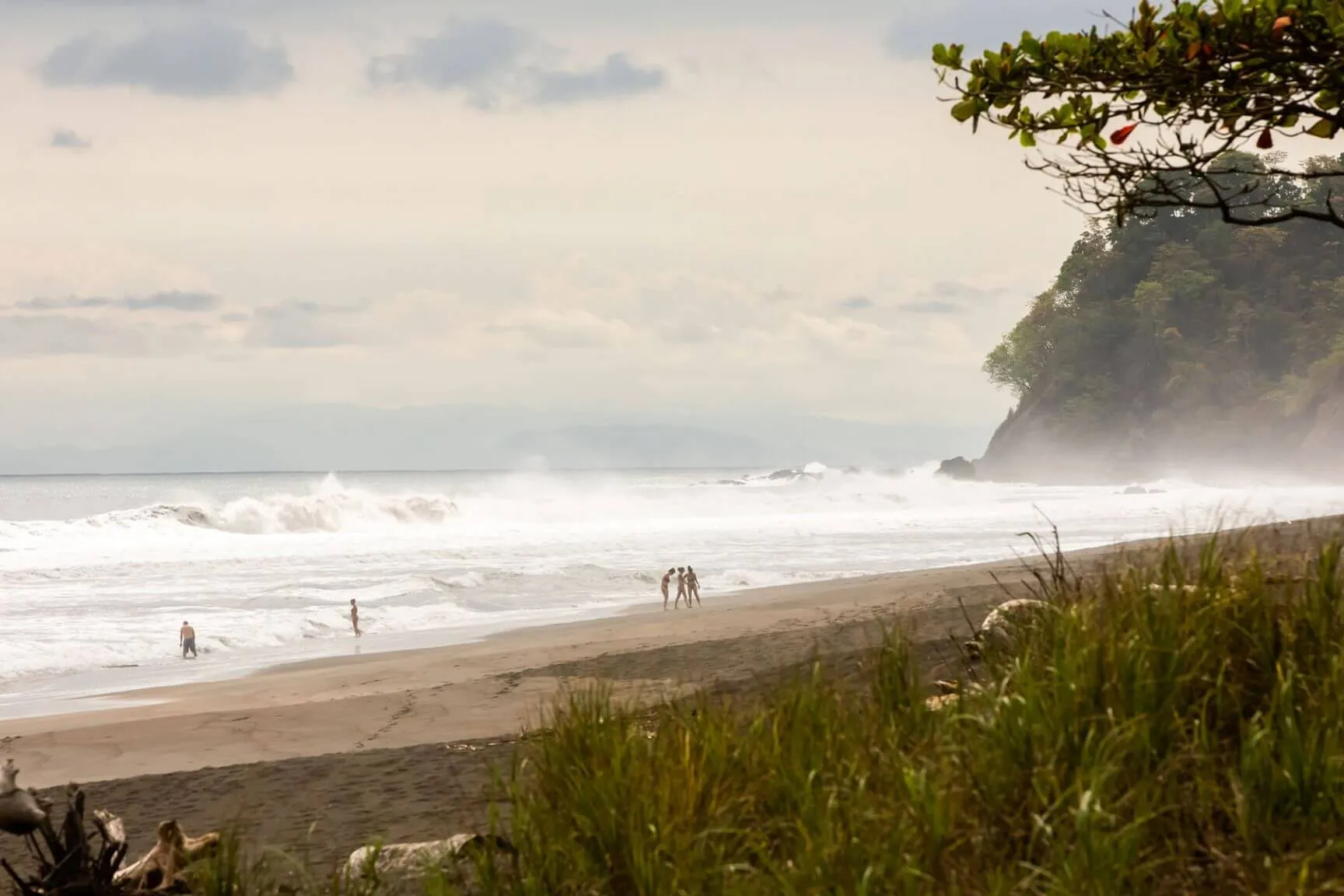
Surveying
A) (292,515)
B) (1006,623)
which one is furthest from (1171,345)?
(1006,623)

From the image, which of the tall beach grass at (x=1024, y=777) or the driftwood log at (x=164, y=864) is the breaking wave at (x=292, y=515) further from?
the tall beach grass at (x=1024, y=777)

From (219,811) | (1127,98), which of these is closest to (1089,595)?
(1127,98)

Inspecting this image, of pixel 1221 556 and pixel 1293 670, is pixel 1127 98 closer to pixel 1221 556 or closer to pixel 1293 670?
pixel 1221 556

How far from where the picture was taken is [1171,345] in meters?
96.6

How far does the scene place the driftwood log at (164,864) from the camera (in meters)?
5.61

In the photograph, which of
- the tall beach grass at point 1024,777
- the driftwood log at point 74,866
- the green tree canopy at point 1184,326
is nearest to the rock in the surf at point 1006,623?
the tall beach grass at point 1024,777

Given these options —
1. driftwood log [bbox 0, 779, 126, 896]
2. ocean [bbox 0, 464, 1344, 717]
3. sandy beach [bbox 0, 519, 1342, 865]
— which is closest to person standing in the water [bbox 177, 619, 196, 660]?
ocean [bbox 0, 464, 1344, 717]

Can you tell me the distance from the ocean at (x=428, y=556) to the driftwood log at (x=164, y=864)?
15.1 ft

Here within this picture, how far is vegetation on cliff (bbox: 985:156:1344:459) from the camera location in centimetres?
9250

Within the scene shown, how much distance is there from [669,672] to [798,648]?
144 centimetres

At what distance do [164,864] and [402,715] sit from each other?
292 inches

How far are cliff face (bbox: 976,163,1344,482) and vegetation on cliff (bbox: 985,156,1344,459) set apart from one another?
11 centimetres

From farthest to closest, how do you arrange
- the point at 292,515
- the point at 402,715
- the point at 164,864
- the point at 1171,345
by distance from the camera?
the point at 1171,345
the point at 292,515
the point at 402,715
the point at 164,864

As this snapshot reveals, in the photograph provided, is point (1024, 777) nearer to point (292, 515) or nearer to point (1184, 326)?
point (292, 515)
